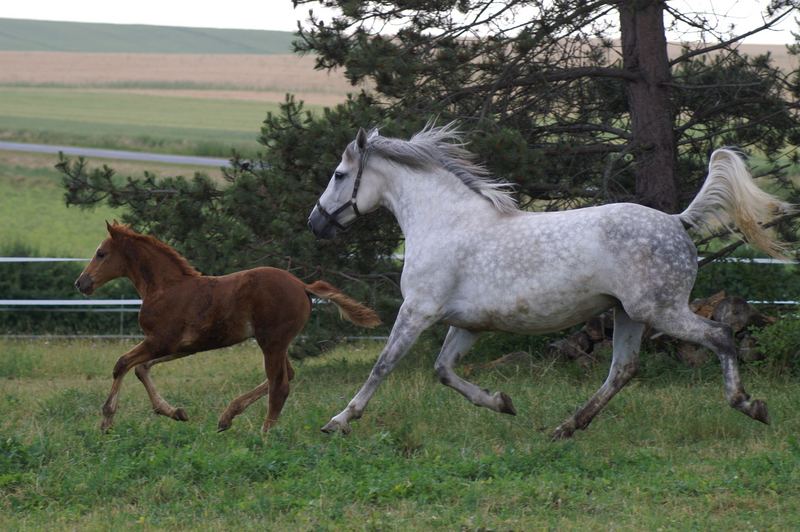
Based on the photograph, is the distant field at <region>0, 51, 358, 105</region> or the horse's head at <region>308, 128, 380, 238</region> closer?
the horse's head at <region>308, 128, 380, 238</region>

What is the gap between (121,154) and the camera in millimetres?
39781

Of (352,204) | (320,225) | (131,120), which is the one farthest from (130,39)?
(352,204)

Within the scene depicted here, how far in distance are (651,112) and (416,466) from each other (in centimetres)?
599

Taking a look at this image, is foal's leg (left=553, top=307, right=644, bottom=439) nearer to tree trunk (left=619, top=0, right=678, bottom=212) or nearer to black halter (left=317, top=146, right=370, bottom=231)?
black halter (left=317, top=146, right=370, bottom=231)

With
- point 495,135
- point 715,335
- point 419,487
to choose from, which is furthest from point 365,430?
point 495,135

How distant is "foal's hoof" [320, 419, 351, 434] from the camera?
707 centimetres

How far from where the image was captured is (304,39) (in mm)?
10938

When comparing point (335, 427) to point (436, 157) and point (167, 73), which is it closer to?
point (436, 157)

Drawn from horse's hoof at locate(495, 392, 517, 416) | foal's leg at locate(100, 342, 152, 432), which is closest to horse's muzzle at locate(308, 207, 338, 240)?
foal's leg at locate(100, 342, 152, 432)

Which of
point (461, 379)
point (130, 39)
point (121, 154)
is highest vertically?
point (130, 39)

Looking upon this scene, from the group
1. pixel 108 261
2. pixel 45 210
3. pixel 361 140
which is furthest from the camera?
pixel 45 210

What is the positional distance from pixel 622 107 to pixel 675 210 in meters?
2.00

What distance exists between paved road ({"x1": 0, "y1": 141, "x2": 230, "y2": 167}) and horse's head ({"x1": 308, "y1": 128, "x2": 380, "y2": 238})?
3041cm

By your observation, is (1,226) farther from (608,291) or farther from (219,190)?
(608,291)
